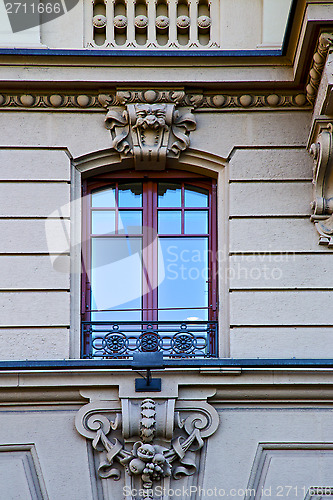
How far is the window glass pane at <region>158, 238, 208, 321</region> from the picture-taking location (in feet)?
36.5

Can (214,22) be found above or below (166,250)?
above

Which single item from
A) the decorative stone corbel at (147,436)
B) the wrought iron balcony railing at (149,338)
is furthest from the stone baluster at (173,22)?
the decorative stone corbel at (147,436)

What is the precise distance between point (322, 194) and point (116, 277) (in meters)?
2.61

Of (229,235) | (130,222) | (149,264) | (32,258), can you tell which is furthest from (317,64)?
(32,258)

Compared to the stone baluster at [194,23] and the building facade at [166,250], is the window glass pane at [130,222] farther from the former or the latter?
the stone baluster at [194,23]

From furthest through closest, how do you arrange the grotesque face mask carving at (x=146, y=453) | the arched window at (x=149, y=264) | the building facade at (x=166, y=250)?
1. the arched window at (x=149, y=264)
2. the building facade at (x=166, y=250)
3. the grotesque face mask carving at (x=146, y=453)

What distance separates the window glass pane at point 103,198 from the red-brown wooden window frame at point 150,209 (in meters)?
0.06

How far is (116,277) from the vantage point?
11.3 m

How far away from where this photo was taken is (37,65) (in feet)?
37.2

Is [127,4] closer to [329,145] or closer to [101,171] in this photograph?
[101,171]

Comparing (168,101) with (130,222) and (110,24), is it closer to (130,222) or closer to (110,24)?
(110,24)

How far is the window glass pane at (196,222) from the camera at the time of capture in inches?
452

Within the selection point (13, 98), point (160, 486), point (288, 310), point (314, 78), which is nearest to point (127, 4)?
point (13, 98)

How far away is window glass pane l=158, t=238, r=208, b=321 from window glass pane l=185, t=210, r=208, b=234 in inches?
4.7
